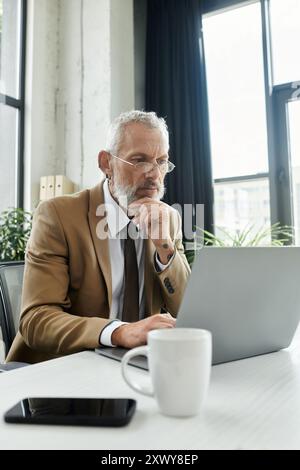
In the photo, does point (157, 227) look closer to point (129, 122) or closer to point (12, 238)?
point (129, 122)

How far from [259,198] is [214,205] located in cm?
34

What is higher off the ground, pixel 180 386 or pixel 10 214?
pixel 10 214

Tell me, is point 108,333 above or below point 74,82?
below

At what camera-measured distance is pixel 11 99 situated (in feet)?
10.2

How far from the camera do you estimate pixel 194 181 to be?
318 cm

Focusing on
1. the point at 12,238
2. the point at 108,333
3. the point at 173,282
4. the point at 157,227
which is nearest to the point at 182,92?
the point at 12,238

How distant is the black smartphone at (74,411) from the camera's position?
0.47 m

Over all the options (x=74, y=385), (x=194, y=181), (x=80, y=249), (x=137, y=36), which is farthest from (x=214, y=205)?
(x=74, y=385)

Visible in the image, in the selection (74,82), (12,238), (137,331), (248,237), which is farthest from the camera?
(74,82)

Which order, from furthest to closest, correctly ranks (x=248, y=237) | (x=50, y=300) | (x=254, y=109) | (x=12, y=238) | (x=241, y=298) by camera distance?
(x=254, y=109) < (x=248, y=237) < (x=12, y=238) < (x=50, y=300) < (x=241, y=298)

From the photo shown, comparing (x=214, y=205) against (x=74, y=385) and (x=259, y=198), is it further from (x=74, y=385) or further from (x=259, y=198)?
(x=74, y=385)

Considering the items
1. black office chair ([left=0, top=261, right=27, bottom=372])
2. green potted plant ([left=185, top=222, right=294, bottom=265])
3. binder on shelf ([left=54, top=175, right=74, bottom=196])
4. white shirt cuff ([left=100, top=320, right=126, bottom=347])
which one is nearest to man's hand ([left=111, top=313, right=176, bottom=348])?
white shirt cuff ([left=100, top=320, right=126, bottom=347])

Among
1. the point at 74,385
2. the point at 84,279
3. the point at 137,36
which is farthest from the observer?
the point at 137,36

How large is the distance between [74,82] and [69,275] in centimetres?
246
